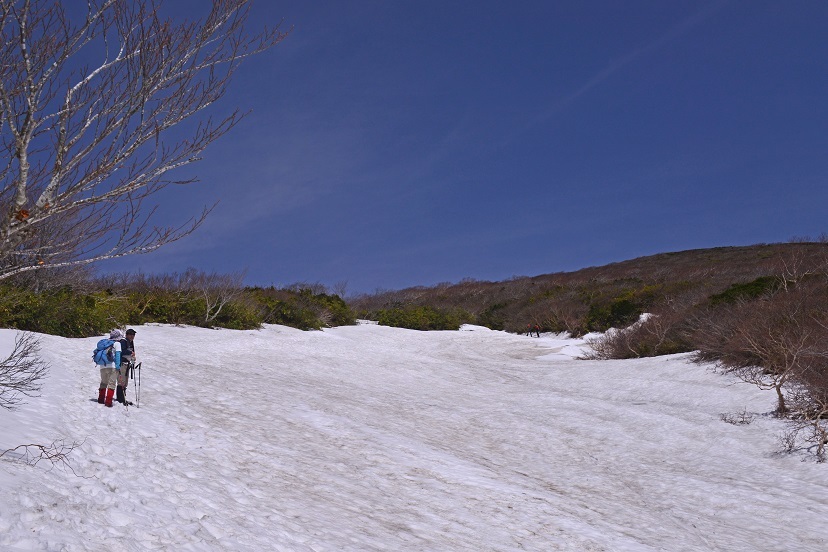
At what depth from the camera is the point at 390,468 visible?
9891mm

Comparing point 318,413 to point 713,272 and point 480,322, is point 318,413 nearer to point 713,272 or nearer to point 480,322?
point 480,322

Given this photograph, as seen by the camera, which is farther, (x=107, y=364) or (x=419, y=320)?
(x=419, y=320)

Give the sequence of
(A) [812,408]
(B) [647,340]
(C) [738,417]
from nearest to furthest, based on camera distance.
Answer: (A) [812,408] → (C) [738,417] → (B) [647,340]

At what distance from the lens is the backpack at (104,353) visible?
36.4 feet

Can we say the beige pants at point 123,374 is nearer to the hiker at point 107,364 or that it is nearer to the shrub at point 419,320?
the hiker at point 107,364

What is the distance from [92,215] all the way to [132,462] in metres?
3.80

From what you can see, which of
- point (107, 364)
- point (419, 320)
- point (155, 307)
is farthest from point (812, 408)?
point (419, 320)

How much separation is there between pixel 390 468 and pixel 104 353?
222 inches

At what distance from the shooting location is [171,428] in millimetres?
10547

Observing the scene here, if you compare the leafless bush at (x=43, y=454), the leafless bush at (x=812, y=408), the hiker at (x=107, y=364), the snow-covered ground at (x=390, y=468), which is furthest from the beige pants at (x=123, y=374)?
the leafless bush at (x=812, y=408)

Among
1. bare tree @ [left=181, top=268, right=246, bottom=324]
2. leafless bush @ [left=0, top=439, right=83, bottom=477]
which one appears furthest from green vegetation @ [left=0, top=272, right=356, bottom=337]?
leafless bush @ [left=0, top=439, right=83, bottom=477]

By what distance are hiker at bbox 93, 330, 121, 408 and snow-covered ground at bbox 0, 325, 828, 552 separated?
0.33 metres

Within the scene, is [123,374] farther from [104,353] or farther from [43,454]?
[43,454]

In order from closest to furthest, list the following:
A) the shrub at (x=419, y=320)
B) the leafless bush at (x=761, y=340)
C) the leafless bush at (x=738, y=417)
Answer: the leafless bush at (x=738, y=417)
the leafless bush at (x=761, y=340)
the shrub at (x=419, y=320)
